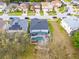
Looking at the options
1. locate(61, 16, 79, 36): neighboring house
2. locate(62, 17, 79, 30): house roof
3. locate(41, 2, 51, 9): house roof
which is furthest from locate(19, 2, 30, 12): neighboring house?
locate(62, 17, 79, 30): house roof

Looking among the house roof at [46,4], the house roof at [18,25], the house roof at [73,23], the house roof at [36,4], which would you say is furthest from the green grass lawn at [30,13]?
the house roof at [73,23]

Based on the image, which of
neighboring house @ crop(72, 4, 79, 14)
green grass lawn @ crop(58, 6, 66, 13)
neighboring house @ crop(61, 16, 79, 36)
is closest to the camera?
neighboring house @ crop(61, 16, 79, 36)

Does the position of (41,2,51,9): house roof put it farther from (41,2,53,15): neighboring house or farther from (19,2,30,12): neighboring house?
(19,2,30,12): neighboring house

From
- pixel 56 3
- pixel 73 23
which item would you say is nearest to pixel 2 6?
pixel 56 3

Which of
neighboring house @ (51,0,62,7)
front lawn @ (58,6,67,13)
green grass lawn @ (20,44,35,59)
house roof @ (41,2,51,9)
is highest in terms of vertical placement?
neighboring house @ (51,0,62,7)

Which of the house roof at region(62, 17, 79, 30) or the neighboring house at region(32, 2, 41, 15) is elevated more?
the house roof at region(62, 17, 79, 30)


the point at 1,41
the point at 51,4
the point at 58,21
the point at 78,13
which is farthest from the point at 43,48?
the point at 51,4

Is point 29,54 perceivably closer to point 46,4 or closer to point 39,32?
point 39,32

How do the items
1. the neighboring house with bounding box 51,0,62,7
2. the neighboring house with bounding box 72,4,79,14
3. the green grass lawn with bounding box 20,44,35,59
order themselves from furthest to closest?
1. the neighboring house with bounding box 51,0,62,7
2. the neighboring house with bounding box 72,4,79,14
3. the green grass lawn with bounding box 20,44,35,59
